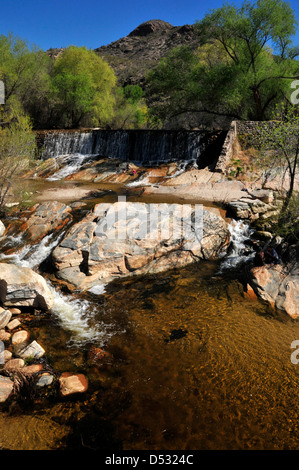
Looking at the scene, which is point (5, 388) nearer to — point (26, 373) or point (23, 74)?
point (26, 373)

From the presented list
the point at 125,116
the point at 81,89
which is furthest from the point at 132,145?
the point at 125,116

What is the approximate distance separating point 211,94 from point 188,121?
7054 mm

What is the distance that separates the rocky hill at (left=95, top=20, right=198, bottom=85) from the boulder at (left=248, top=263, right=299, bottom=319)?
68535 millimetres

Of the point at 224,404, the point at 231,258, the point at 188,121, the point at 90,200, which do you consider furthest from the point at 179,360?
the point at 188,121

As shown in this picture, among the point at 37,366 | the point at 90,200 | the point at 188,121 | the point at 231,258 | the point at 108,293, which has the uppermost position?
the point at 188,121

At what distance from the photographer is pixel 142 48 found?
98.2 meters

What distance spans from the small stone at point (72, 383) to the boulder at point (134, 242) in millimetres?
2997

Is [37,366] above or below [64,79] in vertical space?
below

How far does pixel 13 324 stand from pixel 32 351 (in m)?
1.11

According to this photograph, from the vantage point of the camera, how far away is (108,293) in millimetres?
7094

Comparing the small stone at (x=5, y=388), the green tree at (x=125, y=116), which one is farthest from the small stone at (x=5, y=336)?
the green tree at (x=125, y=116)

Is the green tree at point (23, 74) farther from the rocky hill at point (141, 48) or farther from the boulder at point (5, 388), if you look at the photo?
the rocky hill at point (141, 48)

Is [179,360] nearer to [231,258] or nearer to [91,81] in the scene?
[231,258]

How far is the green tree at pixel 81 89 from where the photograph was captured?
29.8 m
